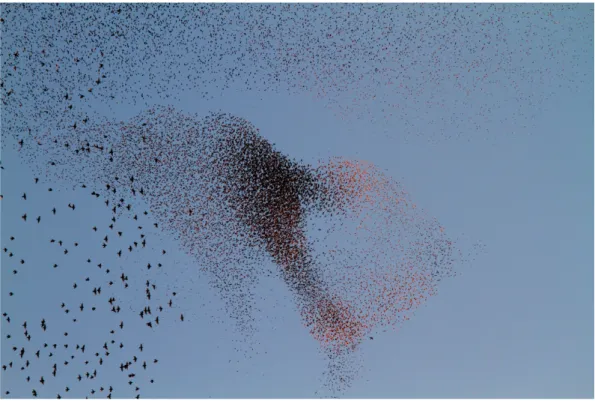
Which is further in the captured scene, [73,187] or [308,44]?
[308,44]

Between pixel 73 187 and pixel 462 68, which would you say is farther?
pixel 462 68

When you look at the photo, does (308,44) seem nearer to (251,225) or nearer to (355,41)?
(355,41)

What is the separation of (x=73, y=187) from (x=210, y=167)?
3295mm

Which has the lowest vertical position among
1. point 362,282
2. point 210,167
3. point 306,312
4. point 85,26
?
point 306,312

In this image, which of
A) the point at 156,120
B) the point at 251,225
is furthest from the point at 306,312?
the point at 156,120

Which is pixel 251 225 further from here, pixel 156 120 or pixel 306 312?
pixel 156 120

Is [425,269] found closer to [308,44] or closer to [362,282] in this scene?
[362,282]

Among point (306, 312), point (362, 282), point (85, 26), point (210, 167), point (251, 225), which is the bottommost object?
point (306, 312)

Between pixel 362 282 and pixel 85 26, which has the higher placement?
pixel 85 26

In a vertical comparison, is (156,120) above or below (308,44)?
below

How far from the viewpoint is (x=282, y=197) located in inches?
538

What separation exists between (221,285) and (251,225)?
5.49 feet

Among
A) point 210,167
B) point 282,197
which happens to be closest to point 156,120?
point 210,167

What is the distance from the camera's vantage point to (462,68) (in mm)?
13789
